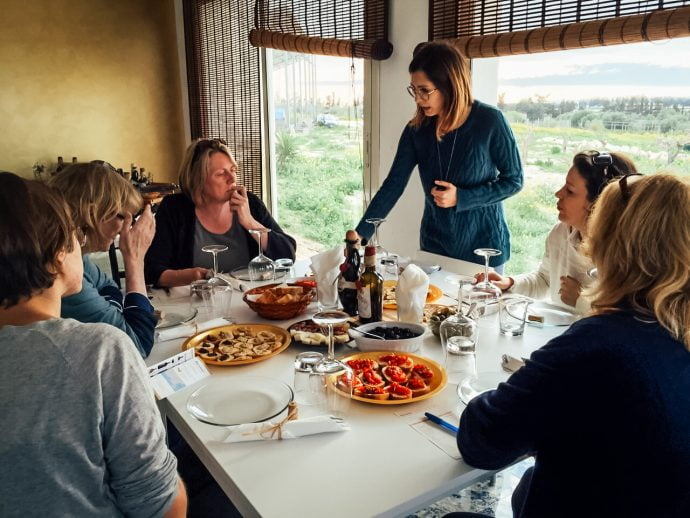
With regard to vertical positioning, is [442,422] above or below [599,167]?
below

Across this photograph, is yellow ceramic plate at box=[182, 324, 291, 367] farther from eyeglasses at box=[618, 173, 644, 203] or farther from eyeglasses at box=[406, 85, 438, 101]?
eyeglasses at box=[406, 85, 438, 101]

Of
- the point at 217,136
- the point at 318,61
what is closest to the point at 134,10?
the point at 217,136

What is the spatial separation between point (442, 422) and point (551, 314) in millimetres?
779

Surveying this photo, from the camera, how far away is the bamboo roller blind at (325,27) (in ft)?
10.7

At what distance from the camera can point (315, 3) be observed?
3600 mm

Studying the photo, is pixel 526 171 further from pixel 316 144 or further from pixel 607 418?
pixel 607 418

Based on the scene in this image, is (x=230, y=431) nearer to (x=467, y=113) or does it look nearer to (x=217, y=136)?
(x=467, y=113)

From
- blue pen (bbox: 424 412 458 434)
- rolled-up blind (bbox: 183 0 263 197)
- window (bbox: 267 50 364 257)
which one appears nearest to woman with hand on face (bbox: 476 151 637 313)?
blue pen (bbox: 424 412 458 434)

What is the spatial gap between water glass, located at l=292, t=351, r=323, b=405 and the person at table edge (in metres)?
0.42

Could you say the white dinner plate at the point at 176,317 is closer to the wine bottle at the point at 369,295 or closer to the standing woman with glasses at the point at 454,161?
the wine bottle at the point at 369,295

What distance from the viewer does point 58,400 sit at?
0.85 meters

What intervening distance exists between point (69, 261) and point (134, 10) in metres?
4.73

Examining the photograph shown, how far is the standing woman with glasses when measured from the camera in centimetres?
244

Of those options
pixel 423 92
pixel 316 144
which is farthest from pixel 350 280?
pixel 316 144
